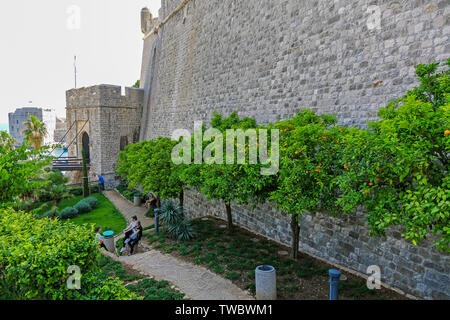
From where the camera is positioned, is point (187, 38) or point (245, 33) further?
point (187, 38)

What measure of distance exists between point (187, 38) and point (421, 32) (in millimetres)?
13122

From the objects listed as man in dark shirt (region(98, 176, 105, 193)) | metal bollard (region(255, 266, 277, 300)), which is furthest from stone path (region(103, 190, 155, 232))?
metal bollard (region(255, 266, 277, 300))

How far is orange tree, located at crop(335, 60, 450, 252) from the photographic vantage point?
3.90 meters

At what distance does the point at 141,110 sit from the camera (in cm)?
2447

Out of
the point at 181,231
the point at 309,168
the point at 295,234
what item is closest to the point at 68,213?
the point at 181,231


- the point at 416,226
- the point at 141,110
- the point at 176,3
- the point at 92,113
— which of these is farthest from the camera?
the point at 141,110

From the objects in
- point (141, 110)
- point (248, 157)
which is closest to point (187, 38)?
point (141, 110)

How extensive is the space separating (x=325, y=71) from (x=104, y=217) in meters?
12.6

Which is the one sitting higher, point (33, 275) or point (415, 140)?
point (415, 140)

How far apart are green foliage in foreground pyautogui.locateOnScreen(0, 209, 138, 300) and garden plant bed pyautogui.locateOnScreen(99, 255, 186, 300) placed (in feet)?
7.94

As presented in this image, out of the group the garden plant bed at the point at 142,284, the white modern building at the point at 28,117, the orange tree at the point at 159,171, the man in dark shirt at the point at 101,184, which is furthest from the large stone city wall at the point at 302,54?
the white modern building at the point at 28,117

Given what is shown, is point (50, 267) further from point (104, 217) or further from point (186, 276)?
point (104, 217)
